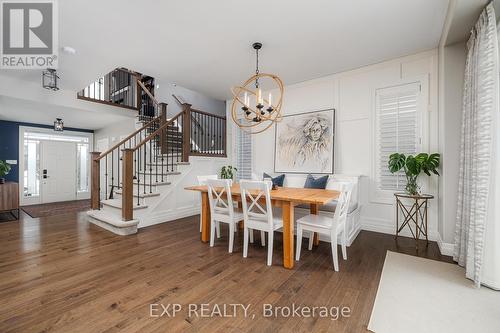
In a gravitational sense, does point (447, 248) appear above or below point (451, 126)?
below

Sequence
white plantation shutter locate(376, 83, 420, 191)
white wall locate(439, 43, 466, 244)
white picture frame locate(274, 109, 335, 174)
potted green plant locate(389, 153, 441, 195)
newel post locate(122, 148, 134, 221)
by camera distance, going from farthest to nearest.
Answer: white picture frame locate(274, 109, 335, 174)
newel post locate(122, 148, 134, 221)
white plantation shutter locate(376, 83, 420, 191)
potted green plant locate(389, 153, 441, 195)
white wall locate(439, 43, 466, 244)

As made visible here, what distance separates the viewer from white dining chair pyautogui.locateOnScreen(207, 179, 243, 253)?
2.90 meters

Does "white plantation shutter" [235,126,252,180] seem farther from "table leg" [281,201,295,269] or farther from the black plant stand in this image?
the black plant stand

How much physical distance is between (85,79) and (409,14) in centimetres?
531

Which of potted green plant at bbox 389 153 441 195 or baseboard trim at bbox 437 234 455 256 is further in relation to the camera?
potted green plant at bbox 389 153 441 195

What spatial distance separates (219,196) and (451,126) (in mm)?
3075

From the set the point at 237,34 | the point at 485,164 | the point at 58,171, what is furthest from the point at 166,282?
the point at 58,171

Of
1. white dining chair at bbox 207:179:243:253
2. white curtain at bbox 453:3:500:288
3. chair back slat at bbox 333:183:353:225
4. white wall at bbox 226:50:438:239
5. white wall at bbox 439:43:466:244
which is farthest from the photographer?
white wall at bbox 226:50:438:239

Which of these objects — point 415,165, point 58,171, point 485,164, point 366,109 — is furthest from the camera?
point 58,171

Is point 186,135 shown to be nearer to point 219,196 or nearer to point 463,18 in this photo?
point 219,196

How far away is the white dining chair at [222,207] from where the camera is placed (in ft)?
9.53

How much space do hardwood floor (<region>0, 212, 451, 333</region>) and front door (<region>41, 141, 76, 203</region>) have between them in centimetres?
417

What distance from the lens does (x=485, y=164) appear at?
6.83 feet

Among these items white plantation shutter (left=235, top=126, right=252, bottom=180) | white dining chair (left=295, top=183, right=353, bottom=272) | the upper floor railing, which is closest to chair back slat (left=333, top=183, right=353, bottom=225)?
white dining chair (left=295, top=183, right=353, bottom=272)
